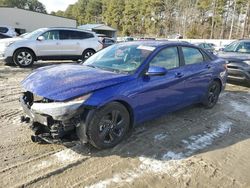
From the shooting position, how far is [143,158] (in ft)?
12.2

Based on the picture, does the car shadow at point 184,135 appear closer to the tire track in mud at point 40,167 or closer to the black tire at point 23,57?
the tire track in mud at point 40,167

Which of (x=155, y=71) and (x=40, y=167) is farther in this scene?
(x=155, y=71)

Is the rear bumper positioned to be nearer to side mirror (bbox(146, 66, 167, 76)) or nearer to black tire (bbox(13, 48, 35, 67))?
side mirror (bbox(146, 66, 167, 76))

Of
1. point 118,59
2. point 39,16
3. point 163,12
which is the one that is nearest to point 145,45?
point 118,59

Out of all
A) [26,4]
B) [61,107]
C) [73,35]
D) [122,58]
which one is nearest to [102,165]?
[61,107]

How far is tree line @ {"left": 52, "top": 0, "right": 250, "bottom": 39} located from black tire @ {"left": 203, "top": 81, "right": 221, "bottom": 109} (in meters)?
49.4

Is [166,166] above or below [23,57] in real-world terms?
below

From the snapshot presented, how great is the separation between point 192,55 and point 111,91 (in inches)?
97.3

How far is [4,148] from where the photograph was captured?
12.4 feet

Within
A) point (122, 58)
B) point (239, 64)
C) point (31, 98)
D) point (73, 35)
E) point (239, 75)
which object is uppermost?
point (73, 35)

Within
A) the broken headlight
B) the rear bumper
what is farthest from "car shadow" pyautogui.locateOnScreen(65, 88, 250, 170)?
the rear bumper

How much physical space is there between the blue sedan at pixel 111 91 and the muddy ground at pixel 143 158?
0.27 m

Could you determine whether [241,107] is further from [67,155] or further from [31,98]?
[31,98]

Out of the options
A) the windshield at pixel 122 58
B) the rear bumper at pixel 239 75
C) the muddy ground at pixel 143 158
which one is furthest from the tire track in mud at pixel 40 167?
the rear bumper at pixel 239 75
